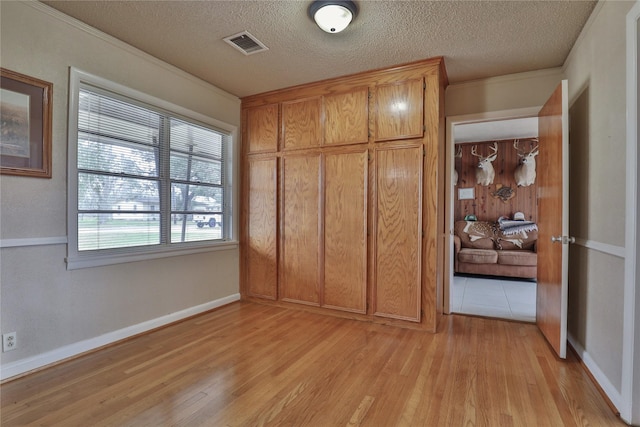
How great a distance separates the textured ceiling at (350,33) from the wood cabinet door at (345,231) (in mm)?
983

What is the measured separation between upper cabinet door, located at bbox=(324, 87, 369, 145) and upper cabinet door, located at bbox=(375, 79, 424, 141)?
139mm

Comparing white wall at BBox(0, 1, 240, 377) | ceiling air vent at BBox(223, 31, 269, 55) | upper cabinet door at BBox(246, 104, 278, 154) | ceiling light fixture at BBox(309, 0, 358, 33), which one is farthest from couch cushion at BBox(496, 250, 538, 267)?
white wall at BBox(0, 1, 240, 377)

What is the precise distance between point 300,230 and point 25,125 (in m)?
2.40

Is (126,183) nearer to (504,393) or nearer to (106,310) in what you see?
(106,310)

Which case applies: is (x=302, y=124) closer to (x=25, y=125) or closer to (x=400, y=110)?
(x=400, y=110)

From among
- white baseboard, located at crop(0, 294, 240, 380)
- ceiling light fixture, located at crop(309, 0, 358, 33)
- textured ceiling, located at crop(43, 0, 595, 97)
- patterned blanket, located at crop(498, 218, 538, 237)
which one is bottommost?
white baseboard, located at crop(0, 294, 240, 380)

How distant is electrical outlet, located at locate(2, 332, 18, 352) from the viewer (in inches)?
76.6

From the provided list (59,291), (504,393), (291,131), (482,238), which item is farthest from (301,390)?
(482,238)

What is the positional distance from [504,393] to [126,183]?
3242 millimetres

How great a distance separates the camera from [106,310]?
8.15ft

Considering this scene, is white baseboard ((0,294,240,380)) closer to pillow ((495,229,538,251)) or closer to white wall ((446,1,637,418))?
white wall ((446,1,637,418))

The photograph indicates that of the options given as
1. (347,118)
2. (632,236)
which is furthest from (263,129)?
(632,236)

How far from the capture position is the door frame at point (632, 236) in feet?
5.16

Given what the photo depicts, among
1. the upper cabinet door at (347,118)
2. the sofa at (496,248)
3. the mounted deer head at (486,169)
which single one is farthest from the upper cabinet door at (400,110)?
the mounted deer head at (486,169)
